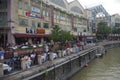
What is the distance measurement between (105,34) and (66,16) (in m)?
45.3

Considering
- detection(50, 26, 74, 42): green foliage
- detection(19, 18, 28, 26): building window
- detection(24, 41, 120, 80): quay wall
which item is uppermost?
detection(19, 18, 28, 26): building window

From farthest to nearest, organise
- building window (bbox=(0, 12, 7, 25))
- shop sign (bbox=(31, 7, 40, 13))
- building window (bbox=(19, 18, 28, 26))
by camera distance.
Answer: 1. shop sign (bbox=(31, 7, 40, 13))
2. building window (bbox=(19, 18, 28, 26))
3. building window (bbox=(0, 12, 7, 25))

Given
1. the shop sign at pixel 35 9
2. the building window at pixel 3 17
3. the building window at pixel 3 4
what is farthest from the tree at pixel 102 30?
the building window at pixel 3 17

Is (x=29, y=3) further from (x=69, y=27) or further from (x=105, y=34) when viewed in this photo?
(x=105, y=34)

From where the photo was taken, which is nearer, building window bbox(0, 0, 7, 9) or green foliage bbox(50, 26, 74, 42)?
building window bbox(0, 0, 7, 9)

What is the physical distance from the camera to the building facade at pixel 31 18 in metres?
43.4

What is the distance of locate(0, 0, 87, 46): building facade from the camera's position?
43438mm

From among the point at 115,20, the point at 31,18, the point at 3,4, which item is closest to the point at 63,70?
the point at 3,4

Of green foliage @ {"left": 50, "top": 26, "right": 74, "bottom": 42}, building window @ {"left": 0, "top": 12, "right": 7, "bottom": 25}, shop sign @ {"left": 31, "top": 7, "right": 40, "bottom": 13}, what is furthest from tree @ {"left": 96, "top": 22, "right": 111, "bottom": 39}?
building window @ {"left": 0, "top": 12, "right": 7, "bottom": 25}

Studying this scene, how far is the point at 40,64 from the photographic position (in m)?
27.4

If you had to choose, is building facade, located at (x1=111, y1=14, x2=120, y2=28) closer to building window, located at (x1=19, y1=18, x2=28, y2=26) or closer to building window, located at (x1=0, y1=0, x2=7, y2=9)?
building window, located at (x1=19, y1=18, x2=28, y2=26)

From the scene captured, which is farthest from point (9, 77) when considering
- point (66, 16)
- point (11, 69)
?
point (66, 16)

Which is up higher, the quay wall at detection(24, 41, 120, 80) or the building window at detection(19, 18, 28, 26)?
the building window at detection(19, 18, 28, 26)

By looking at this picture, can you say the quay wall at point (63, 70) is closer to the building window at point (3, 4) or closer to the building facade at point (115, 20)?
the building window at point (3, 4)
